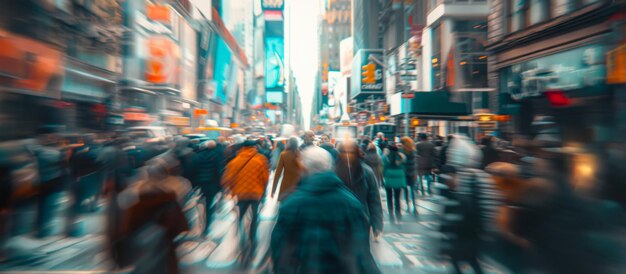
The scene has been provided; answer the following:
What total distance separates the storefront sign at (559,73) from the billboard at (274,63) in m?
105

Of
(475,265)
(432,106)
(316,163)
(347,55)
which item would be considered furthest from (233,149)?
(347,55)

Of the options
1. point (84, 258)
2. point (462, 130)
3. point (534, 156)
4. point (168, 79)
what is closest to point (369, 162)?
point (534, 156)

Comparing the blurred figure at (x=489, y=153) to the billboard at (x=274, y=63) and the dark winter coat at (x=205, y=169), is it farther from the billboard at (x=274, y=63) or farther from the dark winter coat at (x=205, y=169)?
the billboard at (x=274, y=63)

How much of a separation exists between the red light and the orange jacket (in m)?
11.1

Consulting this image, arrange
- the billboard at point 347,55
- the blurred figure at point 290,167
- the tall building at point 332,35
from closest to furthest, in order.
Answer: the blurred figure at point 290,167 < the billboard at point 347,55 < the tall building at point 332,35

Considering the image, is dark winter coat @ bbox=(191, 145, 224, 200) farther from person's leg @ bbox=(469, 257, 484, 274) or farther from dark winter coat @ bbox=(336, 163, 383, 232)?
person's leg @ bbox=(469, 257, 484, 274)

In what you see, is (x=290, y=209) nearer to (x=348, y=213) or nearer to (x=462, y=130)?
(x=348, y=213)

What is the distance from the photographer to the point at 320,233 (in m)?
3.40

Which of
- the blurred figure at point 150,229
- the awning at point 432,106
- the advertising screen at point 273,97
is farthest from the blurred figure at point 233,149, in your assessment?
the advertising screen at point 273,97

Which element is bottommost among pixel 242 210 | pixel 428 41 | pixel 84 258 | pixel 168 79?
pixel 84 258

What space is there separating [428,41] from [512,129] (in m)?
16.3

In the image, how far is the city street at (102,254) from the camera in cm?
675

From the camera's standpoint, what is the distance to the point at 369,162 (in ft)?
35.2

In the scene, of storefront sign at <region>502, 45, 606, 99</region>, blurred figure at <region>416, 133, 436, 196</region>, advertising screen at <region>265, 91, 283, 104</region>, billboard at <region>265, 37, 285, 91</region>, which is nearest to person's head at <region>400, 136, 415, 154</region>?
blurred figure at <region>416, 133, 436, 196</region>
